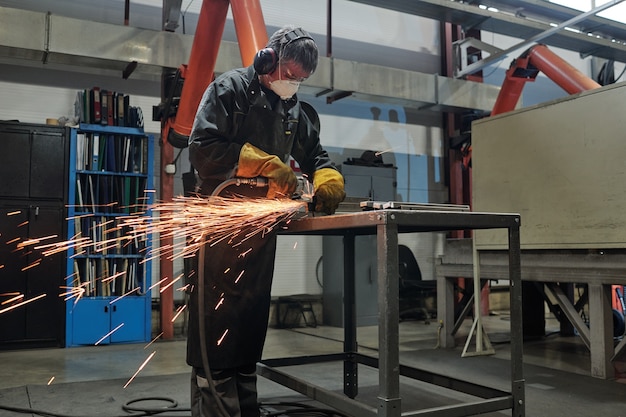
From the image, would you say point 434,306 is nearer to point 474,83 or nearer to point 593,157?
point 474,83

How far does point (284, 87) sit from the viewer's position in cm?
257

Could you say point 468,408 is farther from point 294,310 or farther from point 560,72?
point 294,310

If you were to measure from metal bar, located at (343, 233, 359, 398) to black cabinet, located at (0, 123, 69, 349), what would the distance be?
3.21 metres

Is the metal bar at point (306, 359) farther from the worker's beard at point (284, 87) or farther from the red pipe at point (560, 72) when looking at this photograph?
the red pipe at point (560, 72)

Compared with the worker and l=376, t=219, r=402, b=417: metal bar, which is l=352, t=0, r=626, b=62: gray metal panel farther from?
l=376, t=219, r=402, b=417: metal bar

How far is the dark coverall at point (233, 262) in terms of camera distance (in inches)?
95.4

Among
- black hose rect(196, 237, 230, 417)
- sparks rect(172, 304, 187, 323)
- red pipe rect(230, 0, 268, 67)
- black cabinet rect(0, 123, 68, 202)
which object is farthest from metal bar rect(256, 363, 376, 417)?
black cabinet rect(0, 123, 68, 202)

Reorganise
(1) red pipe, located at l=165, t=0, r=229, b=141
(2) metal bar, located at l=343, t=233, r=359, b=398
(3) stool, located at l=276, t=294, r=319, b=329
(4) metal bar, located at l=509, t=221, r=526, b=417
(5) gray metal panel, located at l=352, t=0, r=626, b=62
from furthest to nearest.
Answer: (3) stool, located at l=276, t=294, r=319, b=329 → (5) gray metal panel, located at l=352, t=0, r=626, b=62 → (1) red pipe, located at l=165, t=0, r=229, b=141 → (2) metal bar, located at l=343, t=233, r=359, b=398 → (4) metal bar, located at l=509, t=221, r=526, b=417

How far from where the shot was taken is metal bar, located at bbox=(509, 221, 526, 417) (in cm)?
229

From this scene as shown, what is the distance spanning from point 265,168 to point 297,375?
2160 mm

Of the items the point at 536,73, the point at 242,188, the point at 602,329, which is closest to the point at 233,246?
the point at 242,188

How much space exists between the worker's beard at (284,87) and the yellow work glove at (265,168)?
36 cm

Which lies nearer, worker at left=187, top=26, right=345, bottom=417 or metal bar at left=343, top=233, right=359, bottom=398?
worker at left=187, top=26, right=345, bottom=417

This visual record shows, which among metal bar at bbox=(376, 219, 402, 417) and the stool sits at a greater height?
metal bar at bbox=(376, 219, 402, 417)
